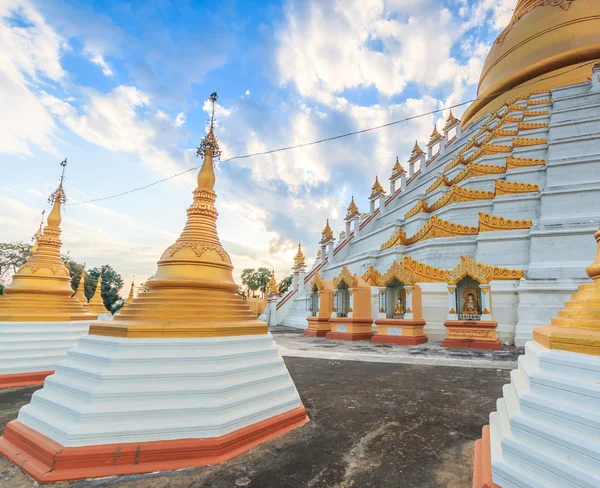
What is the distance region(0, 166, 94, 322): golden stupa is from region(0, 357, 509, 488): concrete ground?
A: 169cm

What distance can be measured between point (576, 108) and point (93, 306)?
30509mm

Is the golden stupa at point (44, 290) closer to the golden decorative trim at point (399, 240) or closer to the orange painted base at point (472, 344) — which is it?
the orange painted base at point (472, 344)

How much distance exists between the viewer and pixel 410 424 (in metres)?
4.21

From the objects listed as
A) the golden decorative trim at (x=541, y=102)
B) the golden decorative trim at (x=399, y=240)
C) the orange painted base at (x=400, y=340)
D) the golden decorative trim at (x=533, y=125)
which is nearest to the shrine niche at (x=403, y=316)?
the orange painted base at (x=400, y=340)

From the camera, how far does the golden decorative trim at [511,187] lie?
1564cm

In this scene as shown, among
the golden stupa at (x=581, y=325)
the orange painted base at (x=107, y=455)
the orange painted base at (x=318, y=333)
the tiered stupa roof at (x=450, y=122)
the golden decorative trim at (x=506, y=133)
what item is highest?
the tiered stupa roof at (x=450, y=122)

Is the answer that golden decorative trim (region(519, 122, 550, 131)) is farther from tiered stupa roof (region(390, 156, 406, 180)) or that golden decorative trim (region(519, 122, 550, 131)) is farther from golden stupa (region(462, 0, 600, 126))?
tiered stupa roof (region(390, 156, 406, 180))

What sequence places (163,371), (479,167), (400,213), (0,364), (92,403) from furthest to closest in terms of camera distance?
(400,213) < (479,167) < (0,364) < (163,371) < (92,403)

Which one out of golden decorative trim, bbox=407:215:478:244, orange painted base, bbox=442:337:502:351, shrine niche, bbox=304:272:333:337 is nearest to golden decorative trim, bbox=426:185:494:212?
golden decorative trim, bbox=407:215:478:244

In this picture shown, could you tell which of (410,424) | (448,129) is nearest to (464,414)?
(410,424)

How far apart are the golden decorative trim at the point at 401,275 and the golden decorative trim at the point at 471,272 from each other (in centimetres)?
131

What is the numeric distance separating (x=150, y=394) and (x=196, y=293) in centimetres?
143

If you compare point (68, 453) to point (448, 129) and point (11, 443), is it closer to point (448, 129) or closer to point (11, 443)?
point (11, 443)

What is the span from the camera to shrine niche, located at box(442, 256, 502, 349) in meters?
11.2
